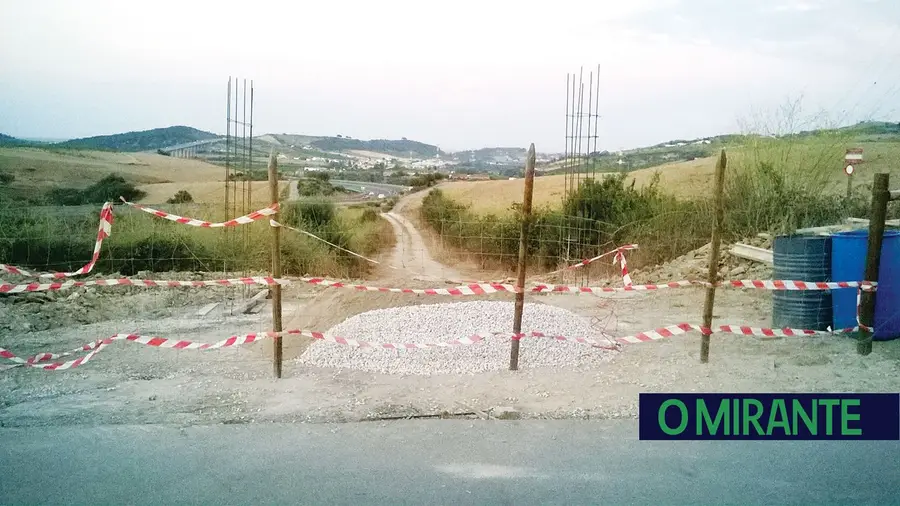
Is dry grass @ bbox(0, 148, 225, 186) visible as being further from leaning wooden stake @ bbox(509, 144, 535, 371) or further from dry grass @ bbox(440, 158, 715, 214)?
leaning wooden stake @ bbox(509, 144, 535, 371)

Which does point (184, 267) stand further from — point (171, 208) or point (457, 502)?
point (457, 502)

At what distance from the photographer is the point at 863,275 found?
27.1 feet

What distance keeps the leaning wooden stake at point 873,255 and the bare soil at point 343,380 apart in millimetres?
238

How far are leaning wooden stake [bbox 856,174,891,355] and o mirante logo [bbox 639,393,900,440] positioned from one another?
133 centimetres

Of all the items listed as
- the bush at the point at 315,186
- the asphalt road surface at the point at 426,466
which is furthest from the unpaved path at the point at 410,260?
the asphalt road surface at the point at 426,466

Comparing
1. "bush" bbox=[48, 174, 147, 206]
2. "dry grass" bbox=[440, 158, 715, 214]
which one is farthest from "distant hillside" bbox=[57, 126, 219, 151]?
"dry grass" bbox=[440, 158, 715, 214]

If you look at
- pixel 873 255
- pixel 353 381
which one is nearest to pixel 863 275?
pixel 873 255

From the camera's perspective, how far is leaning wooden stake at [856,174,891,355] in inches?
305

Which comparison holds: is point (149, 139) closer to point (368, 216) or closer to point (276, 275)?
point (368, 216)

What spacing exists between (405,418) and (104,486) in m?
2.39

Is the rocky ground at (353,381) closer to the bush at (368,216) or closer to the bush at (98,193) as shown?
the bush at (368,216)

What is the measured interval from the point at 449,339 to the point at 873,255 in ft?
16.0

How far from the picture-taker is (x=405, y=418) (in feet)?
20.0

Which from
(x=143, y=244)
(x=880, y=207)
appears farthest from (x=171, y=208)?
(x=880, y=207)
